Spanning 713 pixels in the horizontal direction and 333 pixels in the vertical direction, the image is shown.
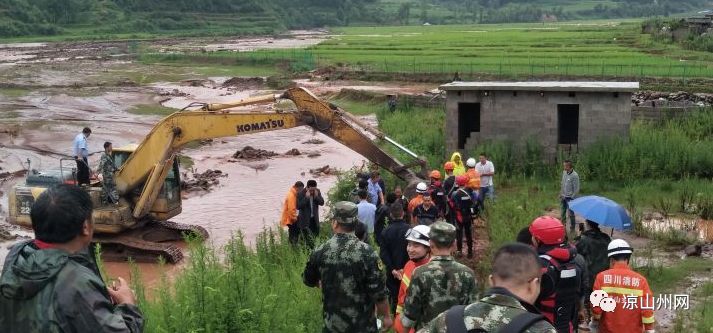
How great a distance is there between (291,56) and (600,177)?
150ft

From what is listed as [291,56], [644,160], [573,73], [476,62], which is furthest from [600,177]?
[291,56]

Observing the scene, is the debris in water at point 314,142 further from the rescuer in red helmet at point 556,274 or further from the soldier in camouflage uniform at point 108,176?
the rescuer in red helmet at point 556,274

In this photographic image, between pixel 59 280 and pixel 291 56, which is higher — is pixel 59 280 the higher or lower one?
the higher one

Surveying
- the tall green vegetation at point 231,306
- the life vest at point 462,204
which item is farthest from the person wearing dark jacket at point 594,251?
the life vest at point 462,204

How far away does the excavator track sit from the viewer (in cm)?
1477

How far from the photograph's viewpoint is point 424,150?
21.7 m

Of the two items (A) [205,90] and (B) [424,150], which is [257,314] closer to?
(B) [424,150]

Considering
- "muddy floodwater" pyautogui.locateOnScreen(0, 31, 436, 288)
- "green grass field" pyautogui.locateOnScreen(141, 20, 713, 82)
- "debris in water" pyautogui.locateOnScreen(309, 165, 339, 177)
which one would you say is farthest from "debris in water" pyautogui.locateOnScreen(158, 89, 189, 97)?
"debris in water" pyautogui.locateOnScreen(309, 165, 339, 177)

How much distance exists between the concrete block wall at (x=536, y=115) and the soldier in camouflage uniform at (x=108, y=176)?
29.8 feet

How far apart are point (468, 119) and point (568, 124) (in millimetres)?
2717

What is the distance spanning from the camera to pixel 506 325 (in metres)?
3.36

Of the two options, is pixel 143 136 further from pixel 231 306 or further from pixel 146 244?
pixel 231 306

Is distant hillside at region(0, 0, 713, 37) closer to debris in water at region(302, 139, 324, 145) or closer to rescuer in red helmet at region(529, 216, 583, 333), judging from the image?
debris in water at region(302, 139, 324, 145)

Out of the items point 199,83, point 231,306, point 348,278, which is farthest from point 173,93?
point 348,278
